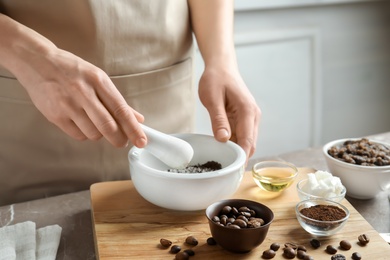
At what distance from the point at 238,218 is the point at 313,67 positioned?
6.41ft

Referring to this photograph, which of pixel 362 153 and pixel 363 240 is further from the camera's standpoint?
pixel 362 153

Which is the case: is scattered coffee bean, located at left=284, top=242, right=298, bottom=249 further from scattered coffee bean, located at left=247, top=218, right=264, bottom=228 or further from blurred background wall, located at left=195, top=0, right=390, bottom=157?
blurred background wall, located at left=195, top=0, right=390, bottom=157

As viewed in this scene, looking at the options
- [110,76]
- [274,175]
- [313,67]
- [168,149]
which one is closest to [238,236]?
[168,149]

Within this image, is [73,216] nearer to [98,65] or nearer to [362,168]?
[98,65]

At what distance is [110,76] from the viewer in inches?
61.2

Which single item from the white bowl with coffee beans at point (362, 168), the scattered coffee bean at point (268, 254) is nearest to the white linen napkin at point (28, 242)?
the scattered coffee bean at point (268, 254)

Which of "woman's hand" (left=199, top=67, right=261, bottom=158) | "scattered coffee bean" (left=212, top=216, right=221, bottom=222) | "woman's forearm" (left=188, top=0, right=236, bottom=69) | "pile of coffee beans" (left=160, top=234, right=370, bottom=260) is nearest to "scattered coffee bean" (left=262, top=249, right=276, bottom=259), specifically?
"pile of coffee beans" (left=160, top=234, right=370, bottom=260)

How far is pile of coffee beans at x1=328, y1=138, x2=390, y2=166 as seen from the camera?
4.74 feet

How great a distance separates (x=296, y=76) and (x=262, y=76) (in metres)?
0.20

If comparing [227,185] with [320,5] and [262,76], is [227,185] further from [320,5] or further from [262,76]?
[320,5]

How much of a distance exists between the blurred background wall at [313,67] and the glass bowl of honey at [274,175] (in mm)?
1225

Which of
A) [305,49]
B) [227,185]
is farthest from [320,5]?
[227,185]

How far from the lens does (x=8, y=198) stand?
162 cm

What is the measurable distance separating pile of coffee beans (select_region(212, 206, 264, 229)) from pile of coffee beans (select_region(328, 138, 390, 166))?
356 mm
